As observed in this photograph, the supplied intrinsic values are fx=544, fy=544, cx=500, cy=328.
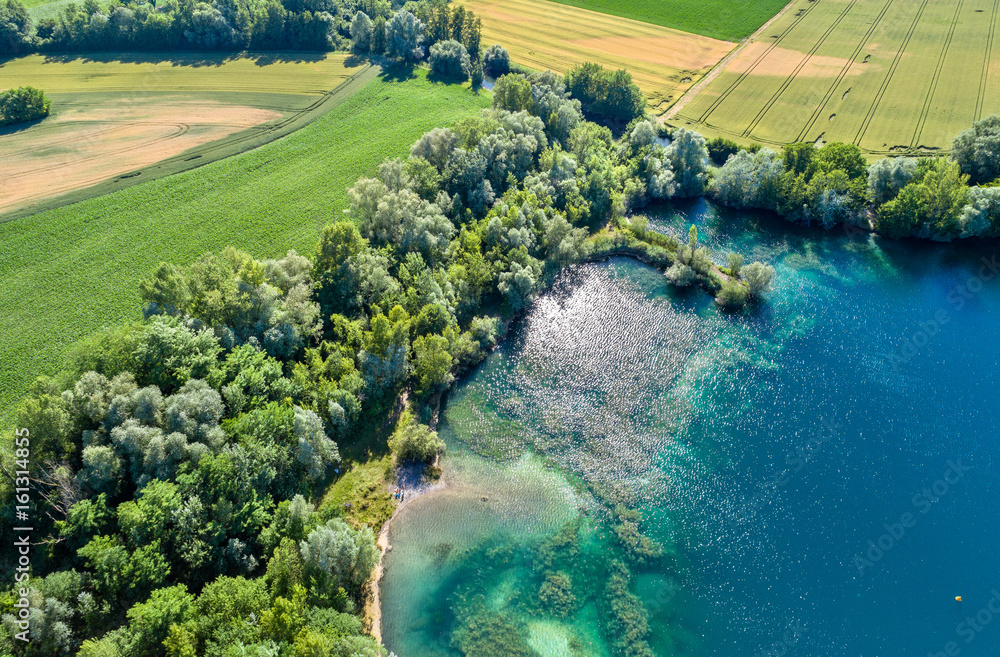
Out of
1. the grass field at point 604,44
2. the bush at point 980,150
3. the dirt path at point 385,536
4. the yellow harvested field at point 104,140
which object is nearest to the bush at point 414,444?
the dirt path at point 385,536

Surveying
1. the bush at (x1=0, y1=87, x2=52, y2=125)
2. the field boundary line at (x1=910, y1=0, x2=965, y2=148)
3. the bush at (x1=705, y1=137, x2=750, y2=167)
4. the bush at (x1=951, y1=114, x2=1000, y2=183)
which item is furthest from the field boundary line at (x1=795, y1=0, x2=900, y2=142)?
the bush at (x1=0, y1=87, x2=52, y2=125)

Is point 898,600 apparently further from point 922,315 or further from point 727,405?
point 922,315

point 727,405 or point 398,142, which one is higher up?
point 398,142

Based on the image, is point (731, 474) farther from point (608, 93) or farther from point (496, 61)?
point (496, 61)

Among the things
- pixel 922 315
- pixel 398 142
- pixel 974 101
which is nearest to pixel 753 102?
pixel 974 101

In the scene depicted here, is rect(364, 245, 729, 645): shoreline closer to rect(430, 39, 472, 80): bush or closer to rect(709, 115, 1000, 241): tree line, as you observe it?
rect(709, 115, 1000, 241): tree line

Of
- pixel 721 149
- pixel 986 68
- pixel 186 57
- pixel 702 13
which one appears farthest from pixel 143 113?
pixel 986 68

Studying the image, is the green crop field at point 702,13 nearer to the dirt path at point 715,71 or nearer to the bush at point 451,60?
the dirt path at point 715,71
